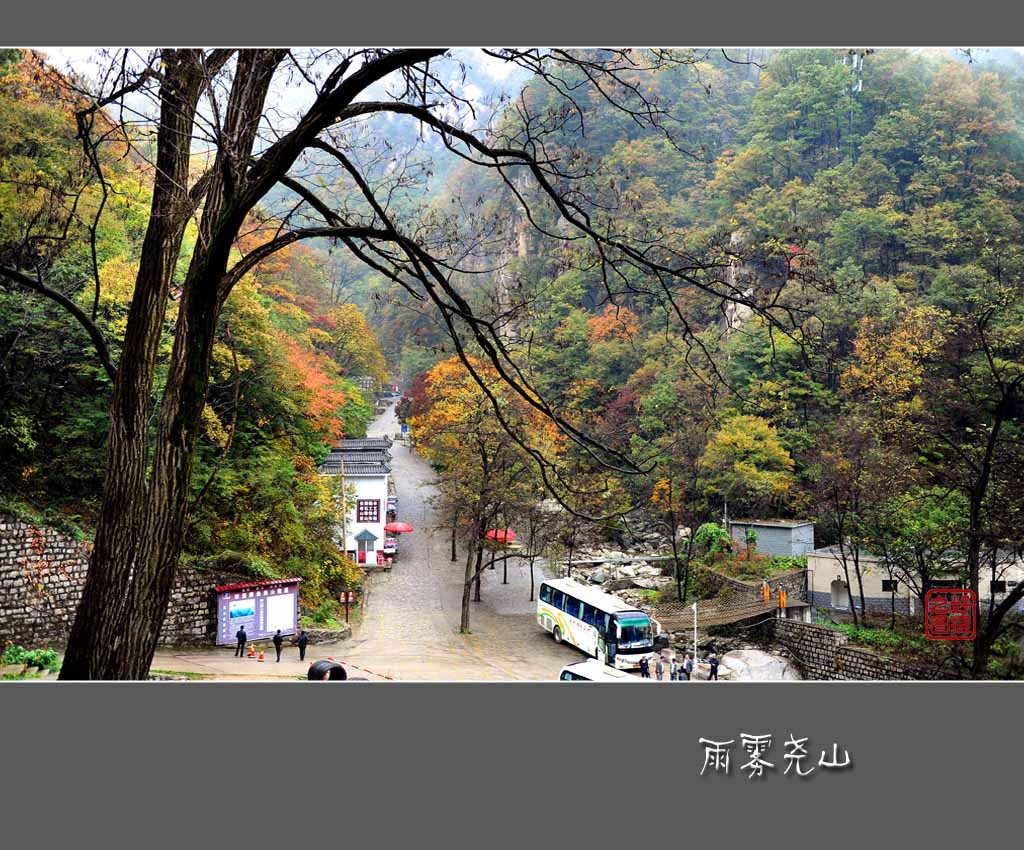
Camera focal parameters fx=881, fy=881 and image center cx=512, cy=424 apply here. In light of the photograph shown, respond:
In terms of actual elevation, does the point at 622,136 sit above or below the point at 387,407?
above

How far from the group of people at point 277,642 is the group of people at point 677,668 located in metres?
1.60

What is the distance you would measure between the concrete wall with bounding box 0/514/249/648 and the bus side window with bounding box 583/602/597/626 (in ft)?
6.03

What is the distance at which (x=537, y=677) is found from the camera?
4105 millimetres

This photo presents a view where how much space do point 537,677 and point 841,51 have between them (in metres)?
3.88

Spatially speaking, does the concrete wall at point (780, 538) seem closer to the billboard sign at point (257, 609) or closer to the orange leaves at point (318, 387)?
the orange leaves at point (318, 387)

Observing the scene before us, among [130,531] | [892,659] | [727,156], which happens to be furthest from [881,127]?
[130,531]

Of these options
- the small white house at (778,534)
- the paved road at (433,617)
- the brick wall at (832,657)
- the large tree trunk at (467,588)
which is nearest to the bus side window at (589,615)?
the paved road at (433,617)

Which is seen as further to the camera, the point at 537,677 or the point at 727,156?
the point at 727,156

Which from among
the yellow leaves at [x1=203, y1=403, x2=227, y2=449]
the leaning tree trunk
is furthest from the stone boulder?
the leaning tree trunk

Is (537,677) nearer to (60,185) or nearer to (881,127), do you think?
(60,185)

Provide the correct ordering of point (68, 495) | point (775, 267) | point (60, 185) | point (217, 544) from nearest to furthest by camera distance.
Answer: point (775, 267)
point (60, 185)
point (68, 495)
point (217, 544)

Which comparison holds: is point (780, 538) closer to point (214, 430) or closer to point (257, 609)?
point (257, 609)

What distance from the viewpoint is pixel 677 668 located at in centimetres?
447

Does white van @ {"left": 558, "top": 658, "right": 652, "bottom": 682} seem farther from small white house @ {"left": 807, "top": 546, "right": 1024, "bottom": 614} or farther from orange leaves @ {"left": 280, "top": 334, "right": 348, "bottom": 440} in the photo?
orange leaves @ {"left": 280, "top": 334, "right": 348, "bottom": 440}
